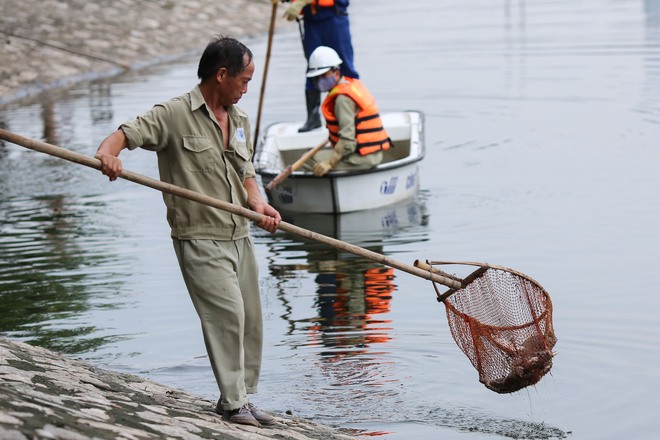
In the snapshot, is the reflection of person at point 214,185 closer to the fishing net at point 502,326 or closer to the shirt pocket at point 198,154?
the shirt pocket at point 198,154

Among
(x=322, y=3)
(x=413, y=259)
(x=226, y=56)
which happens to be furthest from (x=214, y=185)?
(x=322, y=3)

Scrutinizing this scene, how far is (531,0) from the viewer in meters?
39.3

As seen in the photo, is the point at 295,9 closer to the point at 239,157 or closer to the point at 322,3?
the point at 322,3

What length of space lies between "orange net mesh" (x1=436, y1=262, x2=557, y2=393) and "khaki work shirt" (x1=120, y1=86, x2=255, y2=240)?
1565 millimetres

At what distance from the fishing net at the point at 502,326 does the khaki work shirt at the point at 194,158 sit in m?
1.43

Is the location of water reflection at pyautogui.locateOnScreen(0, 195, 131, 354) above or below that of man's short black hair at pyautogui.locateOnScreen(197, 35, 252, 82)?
below

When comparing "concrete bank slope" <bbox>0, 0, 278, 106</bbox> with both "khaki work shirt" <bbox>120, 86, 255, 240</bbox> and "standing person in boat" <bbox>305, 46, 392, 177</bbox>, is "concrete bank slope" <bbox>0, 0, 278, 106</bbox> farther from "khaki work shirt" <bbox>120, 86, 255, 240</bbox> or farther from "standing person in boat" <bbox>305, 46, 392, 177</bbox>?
"khaki work shirt" <bbox>120, 86, 255, 240</bbox>

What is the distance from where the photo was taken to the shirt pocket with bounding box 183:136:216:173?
→ 620 cm

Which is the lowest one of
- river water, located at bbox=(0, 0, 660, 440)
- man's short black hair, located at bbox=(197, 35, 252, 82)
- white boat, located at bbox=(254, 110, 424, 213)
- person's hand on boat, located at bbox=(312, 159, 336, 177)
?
river water, located at bbox=(0, 0, 660, 440)

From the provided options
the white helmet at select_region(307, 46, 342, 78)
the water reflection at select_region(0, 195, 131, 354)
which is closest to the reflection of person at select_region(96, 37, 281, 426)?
the water reflection at select_region(0, 195, 131, 354)

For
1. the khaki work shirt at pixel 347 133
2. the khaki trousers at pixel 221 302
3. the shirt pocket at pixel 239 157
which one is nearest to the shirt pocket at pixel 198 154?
the shirt pocket at pixel 239 157

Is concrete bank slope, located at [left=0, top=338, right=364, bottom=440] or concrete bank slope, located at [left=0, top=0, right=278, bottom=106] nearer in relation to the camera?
concrete bank slope, located at [left=0, top=338, right=364, bottom=440]

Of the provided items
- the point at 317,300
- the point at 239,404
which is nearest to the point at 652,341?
the point at 317,300

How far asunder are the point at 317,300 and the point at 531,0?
101 feet
